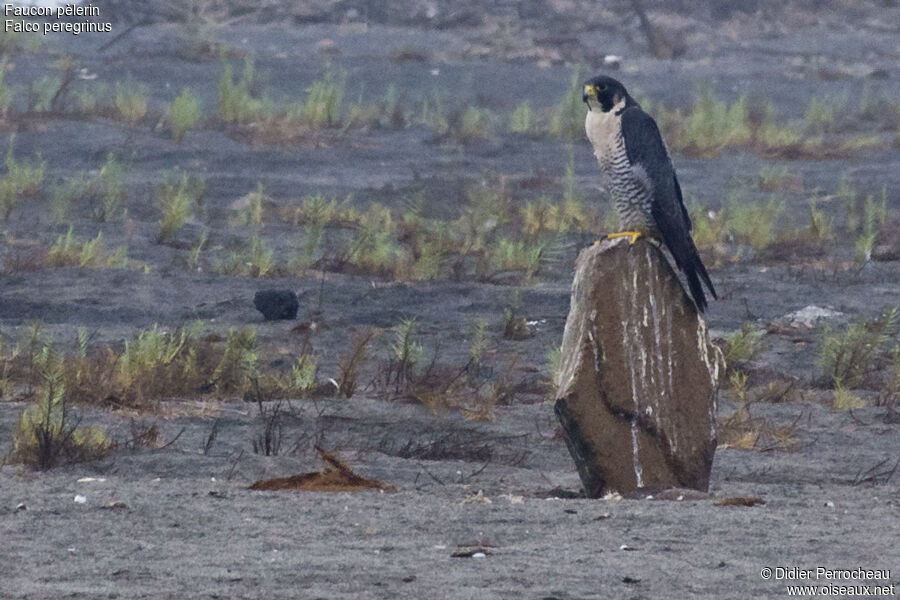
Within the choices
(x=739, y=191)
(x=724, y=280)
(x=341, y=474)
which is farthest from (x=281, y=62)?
(x=341, y=474)

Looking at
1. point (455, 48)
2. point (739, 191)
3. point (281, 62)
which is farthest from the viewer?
point (455, 48)

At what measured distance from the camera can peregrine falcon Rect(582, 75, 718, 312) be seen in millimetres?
5402

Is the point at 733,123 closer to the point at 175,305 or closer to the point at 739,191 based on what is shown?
the point at 739,191

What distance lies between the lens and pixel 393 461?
5.62 meters

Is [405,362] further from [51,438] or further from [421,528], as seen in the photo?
[421,528]

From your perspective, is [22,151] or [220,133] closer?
[22,151]

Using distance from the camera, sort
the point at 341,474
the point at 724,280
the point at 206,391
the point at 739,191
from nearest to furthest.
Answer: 1. the point at 341,474
2. the point at 206,391
3. the point at 724,280
4. the point at 739,191

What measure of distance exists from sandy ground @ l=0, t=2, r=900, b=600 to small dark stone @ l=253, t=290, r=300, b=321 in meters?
0.10

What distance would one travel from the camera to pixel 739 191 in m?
12.7

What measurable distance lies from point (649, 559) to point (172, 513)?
1365 millimetres

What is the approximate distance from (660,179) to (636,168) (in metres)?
0.11

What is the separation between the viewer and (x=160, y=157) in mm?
13336

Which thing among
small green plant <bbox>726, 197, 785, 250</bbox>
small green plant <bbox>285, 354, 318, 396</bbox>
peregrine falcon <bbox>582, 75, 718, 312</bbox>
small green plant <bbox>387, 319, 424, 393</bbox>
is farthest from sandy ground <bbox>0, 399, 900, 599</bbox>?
small green plant <bbox>726, 197, 785, 250</bbox>

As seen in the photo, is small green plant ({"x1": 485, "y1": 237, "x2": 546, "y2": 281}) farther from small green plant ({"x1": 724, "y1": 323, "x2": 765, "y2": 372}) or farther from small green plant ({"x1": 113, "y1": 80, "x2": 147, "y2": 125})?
small green plant ({"x1": 113, "y1": 80, "x2": 147, "y2": 125})
